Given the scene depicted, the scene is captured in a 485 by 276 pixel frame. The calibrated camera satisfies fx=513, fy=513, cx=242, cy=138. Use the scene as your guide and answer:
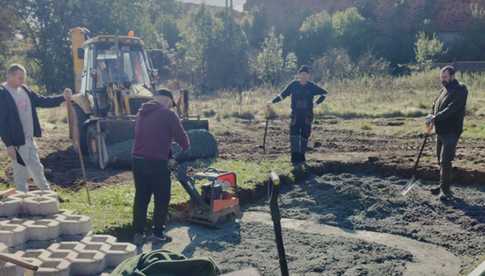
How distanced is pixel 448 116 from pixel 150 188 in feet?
14.2

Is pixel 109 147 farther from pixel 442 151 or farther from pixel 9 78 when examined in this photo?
pixel 442 151

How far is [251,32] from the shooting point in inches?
1768

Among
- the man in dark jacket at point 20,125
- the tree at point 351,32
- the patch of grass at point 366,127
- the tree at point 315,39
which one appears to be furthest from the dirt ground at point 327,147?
the tree at point 315,39

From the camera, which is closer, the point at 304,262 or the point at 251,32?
the point at 304,262

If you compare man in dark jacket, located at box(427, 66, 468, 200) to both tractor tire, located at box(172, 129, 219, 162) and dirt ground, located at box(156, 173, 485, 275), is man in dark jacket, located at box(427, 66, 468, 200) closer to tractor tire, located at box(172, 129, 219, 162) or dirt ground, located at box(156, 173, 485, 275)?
dirt ground, located at box(156, 173, 485, 275)

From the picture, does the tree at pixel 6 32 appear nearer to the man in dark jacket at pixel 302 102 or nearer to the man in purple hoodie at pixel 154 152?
the man in dark jacket at pixel 302 102

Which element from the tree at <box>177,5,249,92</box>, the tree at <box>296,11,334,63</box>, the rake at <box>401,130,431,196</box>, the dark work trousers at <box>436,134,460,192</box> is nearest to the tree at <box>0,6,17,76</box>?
the tree at <box>177,5,249,92</box>

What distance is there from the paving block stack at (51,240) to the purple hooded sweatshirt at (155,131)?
105 cm

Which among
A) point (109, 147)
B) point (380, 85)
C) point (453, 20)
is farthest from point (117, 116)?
point (453, 20)

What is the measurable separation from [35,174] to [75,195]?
1.19m

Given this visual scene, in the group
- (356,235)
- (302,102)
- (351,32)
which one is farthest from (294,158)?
(351,32)

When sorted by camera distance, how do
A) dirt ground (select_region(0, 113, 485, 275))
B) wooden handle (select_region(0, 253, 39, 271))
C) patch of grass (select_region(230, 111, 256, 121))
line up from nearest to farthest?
wooden handle (select_region(0, 253, 39, 271)) → dirt ground (select_region(0, 113, 485, 275)) → patch of grass (select_region(230, 111, 256, 121))

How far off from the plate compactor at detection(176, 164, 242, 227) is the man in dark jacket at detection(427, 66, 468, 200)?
10.3ft

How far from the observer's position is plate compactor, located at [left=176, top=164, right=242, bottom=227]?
6.55 m
